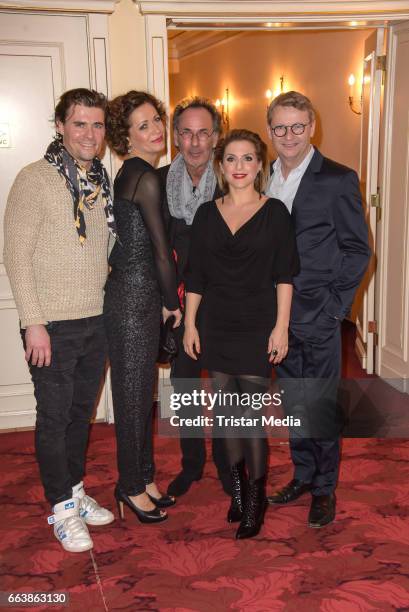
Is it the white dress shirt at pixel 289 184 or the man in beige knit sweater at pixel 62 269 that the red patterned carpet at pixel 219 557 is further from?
the white dress shirt at pixel 289 184

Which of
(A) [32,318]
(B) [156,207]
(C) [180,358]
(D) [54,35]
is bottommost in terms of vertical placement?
(C) [180,358]

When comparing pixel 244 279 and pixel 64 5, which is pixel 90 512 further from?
pixel 64 5

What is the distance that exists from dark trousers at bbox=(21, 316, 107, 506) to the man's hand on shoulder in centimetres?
6

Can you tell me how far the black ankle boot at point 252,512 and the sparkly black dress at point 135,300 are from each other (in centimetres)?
45

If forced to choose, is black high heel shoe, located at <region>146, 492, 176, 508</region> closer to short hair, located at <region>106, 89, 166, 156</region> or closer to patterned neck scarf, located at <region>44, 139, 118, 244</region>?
patterned neck scarf, located at <region>44, 139, 118, 244</region>

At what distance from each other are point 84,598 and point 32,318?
99 centimetres

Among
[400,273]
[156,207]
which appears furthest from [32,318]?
[400,273]

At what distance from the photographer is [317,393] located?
2.53m

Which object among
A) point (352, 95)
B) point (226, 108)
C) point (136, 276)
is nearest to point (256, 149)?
point (136, 276)

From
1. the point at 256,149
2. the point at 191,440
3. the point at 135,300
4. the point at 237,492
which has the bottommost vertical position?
the point at 237,492

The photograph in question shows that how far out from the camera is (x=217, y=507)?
275 centimetres

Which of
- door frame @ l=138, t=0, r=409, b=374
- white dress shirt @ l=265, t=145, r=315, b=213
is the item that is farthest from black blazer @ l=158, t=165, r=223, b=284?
door frame @ l=138, t=0, r=409, b=374

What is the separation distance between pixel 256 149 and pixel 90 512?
166 cm

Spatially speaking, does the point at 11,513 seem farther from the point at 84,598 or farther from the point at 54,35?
the point at 54,35
